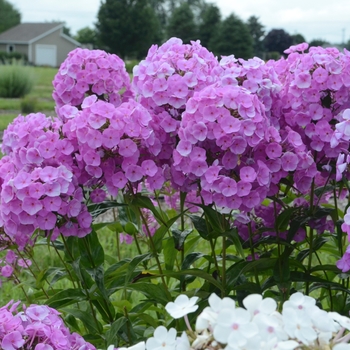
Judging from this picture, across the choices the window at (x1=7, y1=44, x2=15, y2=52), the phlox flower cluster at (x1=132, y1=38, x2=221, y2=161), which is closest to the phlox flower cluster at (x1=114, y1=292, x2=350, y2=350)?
the phlox flower cluster at (x1=132, y1=38, x2=221, y2=161)

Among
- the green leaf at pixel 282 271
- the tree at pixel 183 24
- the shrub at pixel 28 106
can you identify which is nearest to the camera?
the green leaf at pixel 282 271

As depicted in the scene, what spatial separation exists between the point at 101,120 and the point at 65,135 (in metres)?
0.15

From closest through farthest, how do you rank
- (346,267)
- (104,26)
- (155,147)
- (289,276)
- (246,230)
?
(346,267) < (155,147) < (289,276) < (246,230) < (104,26)

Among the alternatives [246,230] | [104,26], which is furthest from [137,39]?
[246,230]

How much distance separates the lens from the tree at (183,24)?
124 feet

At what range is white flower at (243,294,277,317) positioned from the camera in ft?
2.49

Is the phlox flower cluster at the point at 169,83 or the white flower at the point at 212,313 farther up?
the phlox flower cluster at the point at 169,83

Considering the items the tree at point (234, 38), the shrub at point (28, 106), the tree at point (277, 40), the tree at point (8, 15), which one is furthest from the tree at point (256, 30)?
the shrub at point (28, 106)

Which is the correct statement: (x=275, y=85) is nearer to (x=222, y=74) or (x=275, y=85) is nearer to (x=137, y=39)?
(x=222, y=74)

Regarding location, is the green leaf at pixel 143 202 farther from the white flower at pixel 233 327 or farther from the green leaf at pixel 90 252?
the white flower at pixel 233 327

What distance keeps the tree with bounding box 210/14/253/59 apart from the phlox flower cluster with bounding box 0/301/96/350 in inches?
1311

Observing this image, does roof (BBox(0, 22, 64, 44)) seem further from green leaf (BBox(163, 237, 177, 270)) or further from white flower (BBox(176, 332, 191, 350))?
white flower (BBox(176, 332, 191, 350))

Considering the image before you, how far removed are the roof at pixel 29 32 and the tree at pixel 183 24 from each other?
8982mm

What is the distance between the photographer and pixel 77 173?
1421 millimetres
